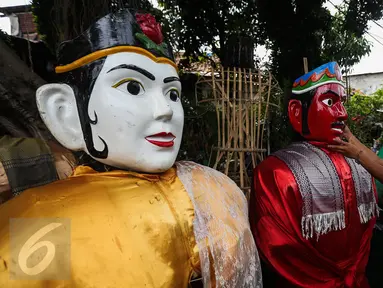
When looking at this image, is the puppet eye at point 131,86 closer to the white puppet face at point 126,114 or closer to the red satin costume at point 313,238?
the white puppet face at point 126,114

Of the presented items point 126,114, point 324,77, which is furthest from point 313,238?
point 126,114

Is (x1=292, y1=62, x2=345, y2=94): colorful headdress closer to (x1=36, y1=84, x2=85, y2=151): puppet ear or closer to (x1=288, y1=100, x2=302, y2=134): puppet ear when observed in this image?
(x1=288, y1=100, x2=302, y2=134): puppet ear

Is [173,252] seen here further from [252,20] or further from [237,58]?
[252,20]

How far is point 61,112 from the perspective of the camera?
1381 millimetres

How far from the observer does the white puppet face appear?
127 cm

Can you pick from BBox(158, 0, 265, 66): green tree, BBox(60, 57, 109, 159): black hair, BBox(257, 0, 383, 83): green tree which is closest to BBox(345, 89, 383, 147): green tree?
BBox(257, 0, 383, 83): green tree

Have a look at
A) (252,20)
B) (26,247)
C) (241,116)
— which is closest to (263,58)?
(252,20)

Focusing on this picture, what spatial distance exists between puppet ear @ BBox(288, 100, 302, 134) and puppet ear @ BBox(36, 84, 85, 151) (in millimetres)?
1230

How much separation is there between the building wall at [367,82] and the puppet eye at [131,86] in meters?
13.9

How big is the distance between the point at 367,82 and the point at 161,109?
1463 cm

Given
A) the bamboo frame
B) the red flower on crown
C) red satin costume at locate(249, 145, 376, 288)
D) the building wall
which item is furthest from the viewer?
the building wall

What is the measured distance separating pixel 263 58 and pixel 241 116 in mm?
3908

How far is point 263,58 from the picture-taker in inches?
241

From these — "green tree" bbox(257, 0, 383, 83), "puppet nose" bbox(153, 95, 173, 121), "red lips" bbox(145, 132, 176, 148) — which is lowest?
"red lips" bbox(145, 132, 176, 148)
